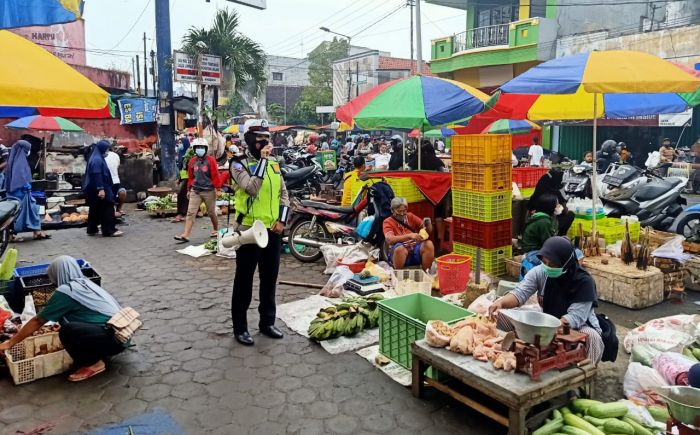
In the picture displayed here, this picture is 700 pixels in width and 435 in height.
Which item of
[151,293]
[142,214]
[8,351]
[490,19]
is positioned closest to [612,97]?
[151,293]

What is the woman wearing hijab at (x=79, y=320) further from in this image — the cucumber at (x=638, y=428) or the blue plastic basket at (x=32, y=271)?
the cucumber at (x=638, y=428)

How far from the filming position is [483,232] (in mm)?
6910

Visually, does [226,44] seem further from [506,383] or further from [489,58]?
[506,383]

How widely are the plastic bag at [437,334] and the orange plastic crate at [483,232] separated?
316 centimetres

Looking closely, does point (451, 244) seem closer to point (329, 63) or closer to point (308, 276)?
point (308, 276)

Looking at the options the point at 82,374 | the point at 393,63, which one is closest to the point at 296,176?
the point at 82,374

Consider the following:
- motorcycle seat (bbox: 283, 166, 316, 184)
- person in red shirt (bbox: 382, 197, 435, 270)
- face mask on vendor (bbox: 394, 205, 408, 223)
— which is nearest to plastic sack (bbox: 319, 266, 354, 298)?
person in red shirt (bbox: 382, 197, 435, 270)

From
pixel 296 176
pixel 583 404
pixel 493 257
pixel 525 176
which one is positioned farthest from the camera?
pixel 296 176

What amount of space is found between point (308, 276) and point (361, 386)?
329 cm

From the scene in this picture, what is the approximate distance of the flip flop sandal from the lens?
4.32m

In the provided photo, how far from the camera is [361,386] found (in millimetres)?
4246

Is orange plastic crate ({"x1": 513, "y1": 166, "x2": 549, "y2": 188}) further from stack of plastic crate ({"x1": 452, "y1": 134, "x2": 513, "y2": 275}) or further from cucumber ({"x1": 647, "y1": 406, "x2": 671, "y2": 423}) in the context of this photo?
cucumber ({"x1": 647, "y1": 406, "x2": 671, "y2": 423})

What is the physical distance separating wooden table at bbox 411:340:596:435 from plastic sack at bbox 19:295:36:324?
12.1 ft

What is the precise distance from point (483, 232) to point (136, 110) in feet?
42.5
